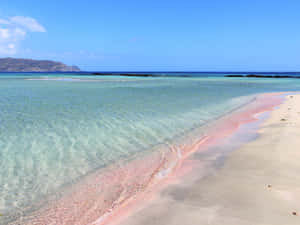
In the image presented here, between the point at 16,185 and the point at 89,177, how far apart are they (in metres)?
1.51

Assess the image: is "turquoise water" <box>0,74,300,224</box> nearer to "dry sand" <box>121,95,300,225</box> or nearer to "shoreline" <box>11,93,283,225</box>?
"shoreline" <box>11,93,283,225</box>

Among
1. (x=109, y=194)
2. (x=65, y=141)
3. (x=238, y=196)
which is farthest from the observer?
(x=65, y=141)

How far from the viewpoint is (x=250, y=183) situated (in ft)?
14.2

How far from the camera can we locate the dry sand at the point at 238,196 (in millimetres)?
3287

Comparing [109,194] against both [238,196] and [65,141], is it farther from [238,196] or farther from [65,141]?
[65,141]

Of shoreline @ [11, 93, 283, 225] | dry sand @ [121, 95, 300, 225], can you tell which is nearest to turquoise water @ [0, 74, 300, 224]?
shoreline @ [11, 93, 283, 225]

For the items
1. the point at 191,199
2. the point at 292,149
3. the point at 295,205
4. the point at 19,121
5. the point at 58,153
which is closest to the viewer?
the point at 295,205

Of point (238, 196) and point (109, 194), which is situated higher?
point (238, 196)

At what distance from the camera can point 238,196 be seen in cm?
387

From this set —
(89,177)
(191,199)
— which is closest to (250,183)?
(191,199)

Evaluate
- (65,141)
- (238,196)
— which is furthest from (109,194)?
(65,141)

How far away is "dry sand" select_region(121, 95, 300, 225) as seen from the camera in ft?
10.8

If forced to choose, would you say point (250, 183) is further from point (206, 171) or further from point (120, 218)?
point (120, 218)

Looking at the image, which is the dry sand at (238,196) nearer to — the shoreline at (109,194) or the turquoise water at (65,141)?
the shoreline at (109,194)
